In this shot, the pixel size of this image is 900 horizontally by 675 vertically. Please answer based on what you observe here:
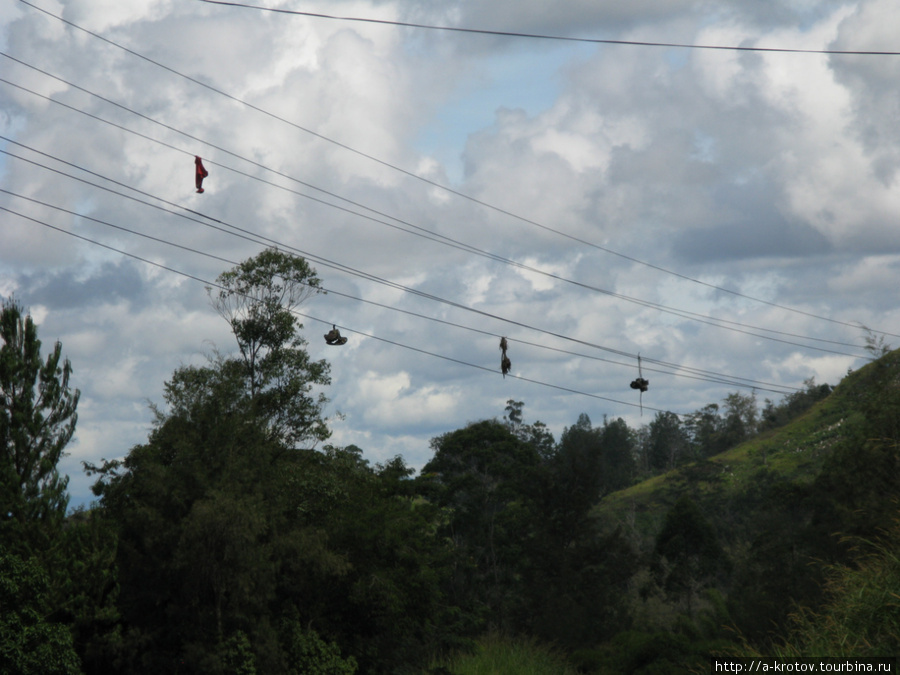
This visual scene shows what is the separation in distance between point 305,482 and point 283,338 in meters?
5.18

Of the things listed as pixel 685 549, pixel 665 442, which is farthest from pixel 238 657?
pixel 665 442

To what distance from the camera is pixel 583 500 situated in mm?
55000

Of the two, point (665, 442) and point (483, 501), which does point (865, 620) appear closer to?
point (483, 501)

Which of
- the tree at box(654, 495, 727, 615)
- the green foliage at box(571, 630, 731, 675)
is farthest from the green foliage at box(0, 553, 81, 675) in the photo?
the tree at box(654, 495, 727, 615)

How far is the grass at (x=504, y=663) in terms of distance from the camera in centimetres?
3078

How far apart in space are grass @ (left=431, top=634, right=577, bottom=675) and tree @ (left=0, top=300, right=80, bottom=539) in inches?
556

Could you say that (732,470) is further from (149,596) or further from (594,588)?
(149,596)

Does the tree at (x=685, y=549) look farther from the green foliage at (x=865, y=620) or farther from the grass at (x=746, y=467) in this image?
the green foliage at (x=865, y=620)

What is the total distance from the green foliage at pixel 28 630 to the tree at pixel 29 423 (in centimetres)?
257

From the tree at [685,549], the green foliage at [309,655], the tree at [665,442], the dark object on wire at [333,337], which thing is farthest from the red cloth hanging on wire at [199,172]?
the tree at [665,442]

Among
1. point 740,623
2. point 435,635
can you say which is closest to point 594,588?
point 740,623

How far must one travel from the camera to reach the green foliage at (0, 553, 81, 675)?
2486 centimetres

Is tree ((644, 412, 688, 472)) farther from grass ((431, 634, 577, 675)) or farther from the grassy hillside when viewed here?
grass ((431, 634, 577, 675))

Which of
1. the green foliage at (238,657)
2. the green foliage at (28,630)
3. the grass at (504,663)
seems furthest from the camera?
the grass at (504,663)
